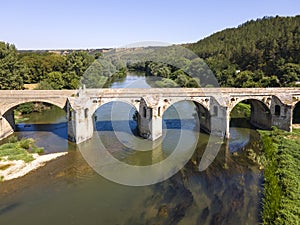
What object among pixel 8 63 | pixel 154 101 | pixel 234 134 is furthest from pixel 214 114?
pixel 8 63

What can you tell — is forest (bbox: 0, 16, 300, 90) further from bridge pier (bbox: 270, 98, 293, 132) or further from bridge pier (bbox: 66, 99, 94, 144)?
bridge pier (bbox: 66, 99, 94, 144)

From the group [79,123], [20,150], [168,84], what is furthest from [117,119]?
[168,84]

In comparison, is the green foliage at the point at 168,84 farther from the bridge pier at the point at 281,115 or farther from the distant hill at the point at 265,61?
the bridge pier at the point at 281,115

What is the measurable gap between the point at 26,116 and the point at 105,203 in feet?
87.0

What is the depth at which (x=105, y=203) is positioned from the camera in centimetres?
1633

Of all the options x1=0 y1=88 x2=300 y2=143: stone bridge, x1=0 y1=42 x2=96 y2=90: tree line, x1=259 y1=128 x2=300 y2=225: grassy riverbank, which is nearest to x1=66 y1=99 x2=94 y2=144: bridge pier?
x1=0 y1=88 x2=300 y2=143: stone bridge

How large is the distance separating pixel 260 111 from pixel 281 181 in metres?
16.7

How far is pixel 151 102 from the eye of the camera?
89.2ft

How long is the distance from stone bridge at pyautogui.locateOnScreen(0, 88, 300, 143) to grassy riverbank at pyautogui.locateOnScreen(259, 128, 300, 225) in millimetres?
4446

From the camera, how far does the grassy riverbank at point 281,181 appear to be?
46.7ft

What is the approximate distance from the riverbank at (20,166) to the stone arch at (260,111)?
19.0m

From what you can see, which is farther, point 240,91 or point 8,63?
point 8,63

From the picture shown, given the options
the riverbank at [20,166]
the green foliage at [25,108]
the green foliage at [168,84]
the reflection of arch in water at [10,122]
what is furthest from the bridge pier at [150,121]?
the green foliage at [168,84]

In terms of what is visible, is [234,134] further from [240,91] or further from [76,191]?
[76,191]
